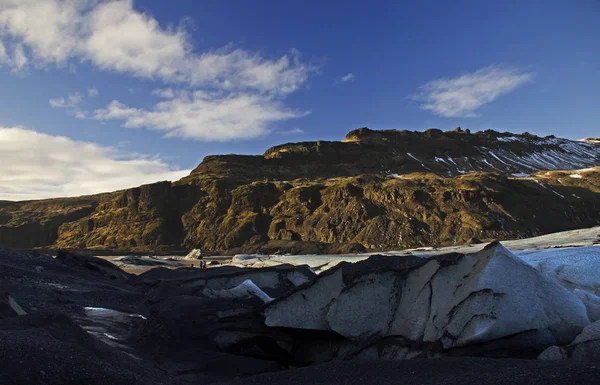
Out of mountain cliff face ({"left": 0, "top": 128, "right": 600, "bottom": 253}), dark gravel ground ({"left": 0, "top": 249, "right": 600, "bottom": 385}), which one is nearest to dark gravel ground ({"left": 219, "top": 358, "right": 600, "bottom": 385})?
dark gravel ground ({"left": 0, "top": 249, "right": 600, "bottom": 385})

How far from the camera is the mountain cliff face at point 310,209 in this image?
6500 cm

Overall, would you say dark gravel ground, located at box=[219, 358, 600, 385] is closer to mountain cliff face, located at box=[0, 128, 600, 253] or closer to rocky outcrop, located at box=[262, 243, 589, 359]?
rocky outcrop, located at box=[262, 243, 589, 359]

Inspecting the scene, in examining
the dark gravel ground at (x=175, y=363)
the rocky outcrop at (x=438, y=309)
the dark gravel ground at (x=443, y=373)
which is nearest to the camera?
the dark gravel ground at (x=443, y=373)

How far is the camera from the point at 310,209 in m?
77.5

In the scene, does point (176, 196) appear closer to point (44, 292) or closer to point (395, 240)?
point (395, 240)

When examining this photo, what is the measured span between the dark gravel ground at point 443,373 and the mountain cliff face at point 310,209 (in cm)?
5400

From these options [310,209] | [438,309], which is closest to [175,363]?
[438,309]

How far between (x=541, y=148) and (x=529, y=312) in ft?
605

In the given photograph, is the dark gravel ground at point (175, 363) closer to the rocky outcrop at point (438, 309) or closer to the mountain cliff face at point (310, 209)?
the rocky outcrop at point (438, 309)

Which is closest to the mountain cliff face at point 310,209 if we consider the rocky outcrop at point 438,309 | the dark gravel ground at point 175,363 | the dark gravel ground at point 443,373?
the dark gravel ground at point 175,363

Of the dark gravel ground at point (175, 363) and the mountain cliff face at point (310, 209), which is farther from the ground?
the mountain cliff face at point (310, 209)

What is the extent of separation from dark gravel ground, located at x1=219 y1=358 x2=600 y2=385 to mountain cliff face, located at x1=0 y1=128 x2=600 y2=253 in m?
54.0

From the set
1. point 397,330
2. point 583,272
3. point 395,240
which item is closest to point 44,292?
point 397,330

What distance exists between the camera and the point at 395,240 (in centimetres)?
6425
